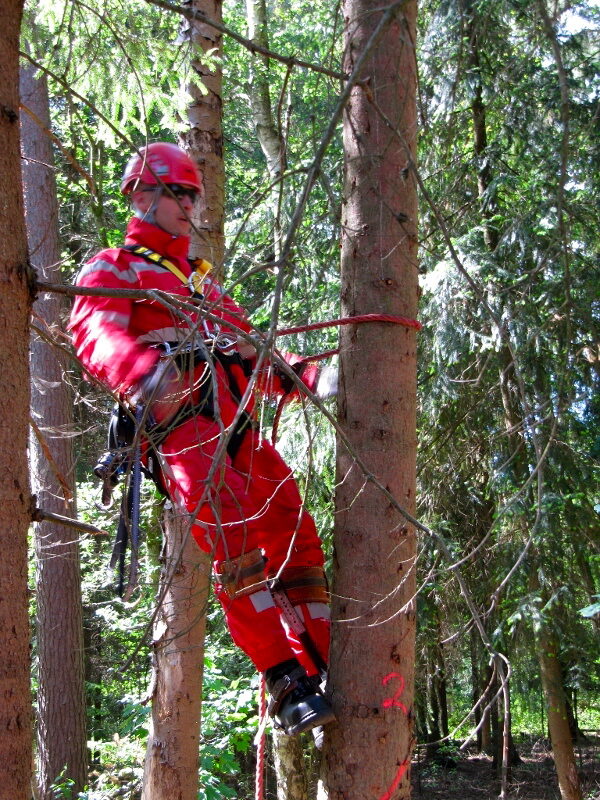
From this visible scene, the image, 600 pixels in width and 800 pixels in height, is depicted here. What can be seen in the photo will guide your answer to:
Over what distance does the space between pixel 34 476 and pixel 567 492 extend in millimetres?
5057

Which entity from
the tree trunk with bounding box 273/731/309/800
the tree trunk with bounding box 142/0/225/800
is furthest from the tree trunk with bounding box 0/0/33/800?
the tree trunk with bounding box 273/731/309/800

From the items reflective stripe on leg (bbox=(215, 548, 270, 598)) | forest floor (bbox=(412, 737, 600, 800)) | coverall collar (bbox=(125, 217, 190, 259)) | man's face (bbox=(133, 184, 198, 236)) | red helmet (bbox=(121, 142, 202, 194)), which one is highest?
red helmet (bbox=(121, 142, 202, 194))

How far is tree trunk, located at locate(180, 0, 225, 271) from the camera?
4707mm

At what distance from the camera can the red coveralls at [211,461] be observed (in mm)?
2947

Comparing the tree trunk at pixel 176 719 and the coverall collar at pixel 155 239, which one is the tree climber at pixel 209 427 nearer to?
the coverall collar at pixel 155 239

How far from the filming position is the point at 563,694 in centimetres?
756

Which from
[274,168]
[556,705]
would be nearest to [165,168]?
[274,168]

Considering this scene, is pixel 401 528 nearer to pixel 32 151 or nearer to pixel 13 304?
pixel 13 304

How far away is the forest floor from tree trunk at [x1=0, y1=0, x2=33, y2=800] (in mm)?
9751

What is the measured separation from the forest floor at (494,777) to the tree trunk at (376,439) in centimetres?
897

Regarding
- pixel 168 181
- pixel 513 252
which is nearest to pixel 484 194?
pixel 513 252

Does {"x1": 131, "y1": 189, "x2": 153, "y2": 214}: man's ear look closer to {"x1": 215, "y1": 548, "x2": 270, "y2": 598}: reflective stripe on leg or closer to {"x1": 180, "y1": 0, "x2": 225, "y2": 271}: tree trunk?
{"x1": 180, "y1": 0, "x2": 225, "y2": 271}: tree trunk

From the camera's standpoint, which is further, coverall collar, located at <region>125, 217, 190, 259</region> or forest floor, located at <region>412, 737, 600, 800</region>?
forest floor, located at <region>412, 737, 600, 800</region>

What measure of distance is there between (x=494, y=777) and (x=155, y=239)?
12915 mm
